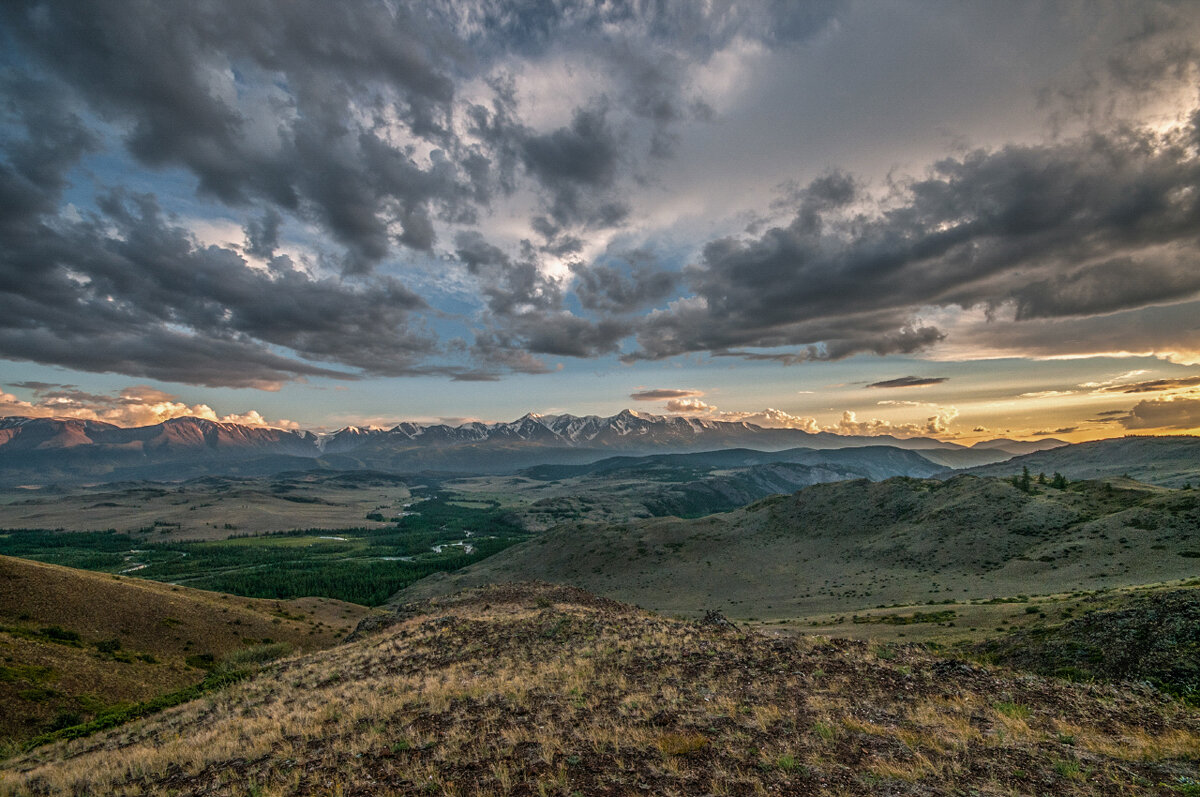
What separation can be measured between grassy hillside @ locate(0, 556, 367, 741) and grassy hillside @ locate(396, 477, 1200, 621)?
210 feet

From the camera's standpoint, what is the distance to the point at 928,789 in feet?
36.6

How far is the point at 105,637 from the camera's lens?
168ft

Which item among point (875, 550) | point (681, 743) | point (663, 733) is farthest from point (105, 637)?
point (875, 550)

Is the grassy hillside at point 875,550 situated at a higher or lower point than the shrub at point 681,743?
lower

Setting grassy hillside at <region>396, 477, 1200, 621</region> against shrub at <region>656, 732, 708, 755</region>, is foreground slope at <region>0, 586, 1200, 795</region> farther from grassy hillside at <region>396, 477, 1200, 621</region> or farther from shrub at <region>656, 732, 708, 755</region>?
grassy hillside at <region>396, 477, 1200, 621</region>

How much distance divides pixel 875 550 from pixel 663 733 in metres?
104

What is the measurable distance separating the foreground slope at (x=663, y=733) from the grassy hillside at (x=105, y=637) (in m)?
15.2

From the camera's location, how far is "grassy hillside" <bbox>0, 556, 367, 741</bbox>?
1369 inches

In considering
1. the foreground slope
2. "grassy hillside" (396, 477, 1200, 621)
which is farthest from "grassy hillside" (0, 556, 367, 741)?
"grassy hillside" (396, 477, 1200, 621)

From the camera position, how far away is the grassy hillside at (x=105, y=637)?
34.8 meters

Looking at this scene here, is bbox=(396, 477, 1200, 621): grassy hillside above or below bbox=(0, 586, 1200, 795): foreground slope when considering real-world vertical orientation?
below

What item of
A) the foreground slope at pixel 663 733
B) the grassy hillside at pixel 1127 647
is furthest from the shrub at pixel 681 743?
the grassy hillside at pixel 1127 647

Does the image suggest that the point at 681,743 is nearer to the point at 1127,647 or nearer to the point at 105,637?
the point at 1127,647

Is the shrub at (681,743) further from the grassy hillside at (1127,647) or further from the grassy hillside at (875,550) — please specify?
the grassy hillside at (875,550)
